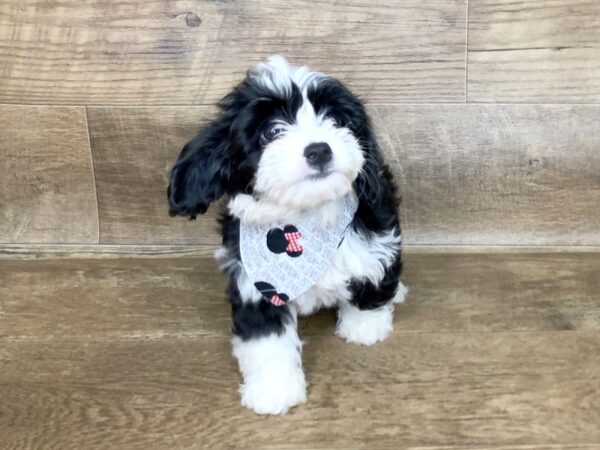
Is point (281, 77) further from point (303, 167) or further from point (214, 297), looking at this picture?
point (214, 297)

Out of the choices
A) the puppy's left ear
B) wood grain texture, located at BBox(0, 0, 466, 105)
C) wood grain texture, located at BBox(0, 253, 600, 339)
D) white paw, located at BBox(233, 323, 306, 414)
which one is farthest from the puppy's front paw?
wood grain texture, located at BBox(0, 0, 466, 105)

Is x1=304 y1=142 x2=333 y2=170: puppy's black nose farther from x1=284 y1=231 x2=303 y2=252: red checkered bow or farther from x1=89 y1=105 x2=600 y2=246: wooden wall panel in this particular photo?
x1=89 y1=105 x2=600 y2=246: wooden wall panel

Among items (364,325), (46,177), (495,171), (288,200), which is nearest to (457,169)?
(495,171)

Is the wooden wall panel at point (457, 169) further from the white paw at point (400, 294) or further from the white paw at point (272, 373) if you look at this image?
the white paw at point (272, 373)

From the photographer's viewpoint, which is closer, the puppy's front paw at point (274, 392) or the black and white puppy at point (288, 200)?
the black and white puppy at point (288, 200)

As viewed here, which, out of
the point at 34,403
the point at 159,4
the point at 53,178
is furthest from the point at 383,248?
the point at 53,178

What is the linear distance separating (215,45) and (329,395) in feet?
2.92

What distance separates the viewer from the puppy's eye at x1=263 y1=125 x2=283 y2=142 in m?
1.15

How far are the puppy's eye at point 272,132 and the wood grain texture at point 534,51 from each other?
0.73m

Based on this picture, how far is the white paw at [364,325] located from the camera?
1.42m

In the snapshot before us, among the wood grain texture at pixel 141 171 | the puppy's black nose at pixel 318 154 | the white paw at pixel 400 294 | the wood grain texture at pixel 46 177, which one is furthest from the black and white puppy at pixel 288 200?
the wood grain texture at pixel 46 177

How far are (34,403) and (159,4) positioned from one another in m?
0.96

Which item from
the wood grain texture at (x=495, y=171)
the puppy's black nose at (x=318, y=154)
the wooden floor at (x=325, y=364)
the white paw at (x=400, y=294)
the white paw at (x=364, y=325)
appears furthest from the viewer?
the wood grain texture at (x=495, y=171)

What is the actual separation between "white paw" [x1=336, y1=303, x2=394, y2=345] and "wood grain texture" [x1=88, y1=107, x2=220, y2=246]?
53 centimetres
